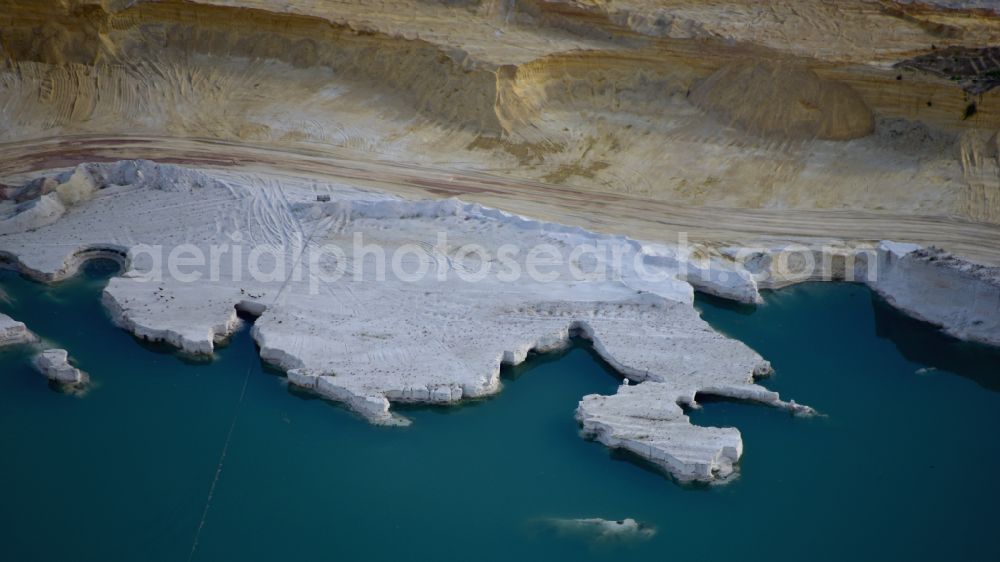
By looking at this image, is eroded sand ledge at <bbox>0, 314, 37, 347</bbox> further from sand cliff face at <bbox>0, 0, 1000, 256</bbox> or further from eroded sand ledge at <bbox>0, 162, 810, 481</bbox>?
sand cliff face at <bbox>0, 0, 1000, 256</bbox>

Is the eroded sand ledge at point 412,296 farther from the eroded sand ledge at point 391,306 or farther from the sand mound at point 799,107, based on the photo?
the sand mound at point 799,107

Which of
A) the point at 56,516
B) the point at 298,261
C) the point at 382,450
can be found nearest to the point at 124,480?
the point at 56,516

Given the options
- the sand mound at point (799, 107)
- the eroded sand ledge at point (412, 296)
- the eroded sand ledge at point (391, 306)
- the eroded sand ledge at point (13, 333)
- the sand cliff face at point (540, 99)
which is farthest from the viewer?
the sand mound at point (799, 107)

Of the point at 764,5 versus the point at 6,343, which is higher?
the point at 764,5

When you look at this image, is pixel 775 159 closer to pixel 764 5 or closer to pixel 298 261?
pixel 764 5

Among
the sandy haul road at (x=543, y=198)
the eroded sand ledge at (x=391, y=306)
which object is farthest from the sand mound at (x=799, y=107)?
the eroded sand ledge at (x=391, y=306)

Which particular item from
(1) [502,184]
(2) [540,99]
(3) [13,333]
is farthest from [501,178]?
(3) [13,333]

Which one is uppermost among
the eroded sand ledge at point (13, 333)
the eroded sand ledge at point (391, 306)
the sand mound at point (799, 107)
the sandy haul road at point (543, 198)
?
the sand mound at point (799, 107)
